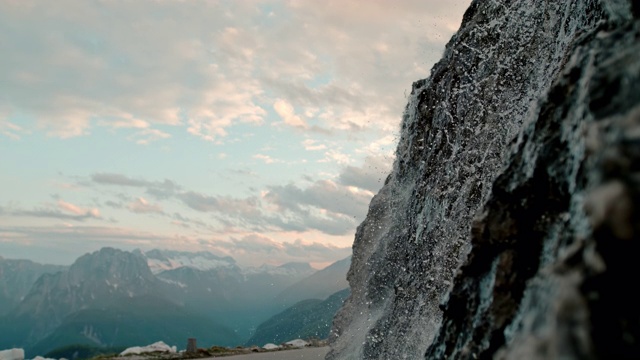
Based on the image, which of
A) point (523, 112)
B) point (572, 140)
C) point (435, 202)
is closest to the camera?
point (572, 140)

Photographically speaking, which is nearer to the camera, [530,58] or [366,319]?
[530,58]

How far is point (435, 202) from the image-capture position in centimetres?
1023

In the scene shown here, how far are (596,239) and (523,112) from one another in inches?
298

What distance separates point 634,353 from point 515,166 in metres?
1.71

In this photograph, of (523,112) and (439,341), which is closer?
(439,341)

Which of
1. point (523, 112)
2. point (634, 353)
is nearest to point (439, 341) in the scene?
point (634, 353)

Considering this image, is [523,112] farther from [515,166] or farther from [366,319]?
[366,319]

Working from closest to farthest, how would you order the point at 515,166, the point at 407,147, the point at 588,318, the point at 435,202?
the point at 588,318 → the point at 515,166 → the point at 435,202 → the point at 407,147

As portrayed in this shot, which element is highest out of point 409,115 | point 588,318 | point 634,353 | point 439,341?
point 409,115

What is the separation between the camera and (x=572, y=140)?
254 centimetres

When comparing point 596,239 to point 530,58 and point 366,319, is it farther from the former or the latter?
point 366,319

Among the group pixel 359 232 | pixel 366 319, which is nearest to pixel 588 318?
pixel 366 319

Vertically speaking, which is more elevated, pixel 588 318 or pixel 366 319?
pixel 588 318

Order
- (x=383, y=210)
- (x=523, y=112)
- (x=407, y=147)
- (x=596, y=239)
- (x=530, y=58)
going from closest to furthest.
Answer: (x=596, y=239) < (x=523, y=112) < (x=530, y=58) < (x=407, y=147) < (x=383, y=210)
